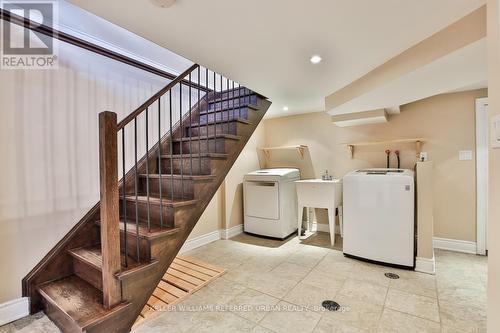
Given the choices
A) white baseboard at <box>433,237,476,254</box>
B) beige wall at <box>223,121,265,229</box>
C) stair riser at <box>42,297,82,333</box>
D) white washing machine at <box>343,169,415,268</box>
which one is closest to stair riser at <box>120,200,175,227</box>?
stair riser at <box>42,297,82,333</box>

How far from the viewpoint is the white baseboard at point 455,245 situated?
2.89 m

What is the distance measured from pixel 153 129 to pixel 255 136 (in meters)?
1.90

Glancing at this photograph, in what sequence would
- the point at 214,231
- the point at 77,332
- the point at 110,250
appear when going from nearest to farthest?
the point at 77,332, the point at 110,250, the point at 214,231

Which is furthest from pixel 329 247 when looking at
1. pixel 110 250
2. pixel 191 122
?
pixel 110 250

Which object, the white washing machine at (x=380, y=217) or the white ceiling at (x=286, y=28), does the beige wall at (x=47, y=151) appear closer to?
the white ceiling at (x=286, y=28)

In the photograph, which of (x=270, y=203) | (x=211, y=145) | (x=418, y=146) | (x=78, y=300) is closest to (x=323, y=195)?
(x=270, y=203)

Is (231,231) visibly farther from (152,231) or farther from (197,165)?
(152,231)

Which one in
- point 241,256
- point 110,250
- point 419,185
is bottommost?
point 241,256

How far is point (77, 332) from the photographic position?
54.4 inches

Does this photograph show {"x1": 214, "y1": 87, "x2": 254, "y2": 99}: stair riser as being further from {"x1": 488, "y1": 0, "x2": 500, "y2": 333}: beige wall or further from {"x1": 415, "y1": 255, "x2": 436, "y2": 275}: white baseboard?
{"x1": 415, "y1": 255, "x2": 436, "y2": 275}: white baseboard

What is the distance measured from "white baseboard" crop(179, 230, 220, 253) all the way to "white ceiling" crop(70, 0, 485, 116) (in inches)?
85.2

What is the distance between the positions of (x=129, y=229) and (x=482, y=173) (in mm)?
3750

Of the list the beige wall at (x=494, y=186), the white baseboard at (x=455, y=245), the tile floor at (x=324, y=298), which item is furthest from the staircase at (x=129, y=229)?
the white baseboard at (x=455, y=245)

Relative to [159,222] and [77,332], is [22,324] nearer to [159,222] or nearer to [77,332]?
[77,332]
